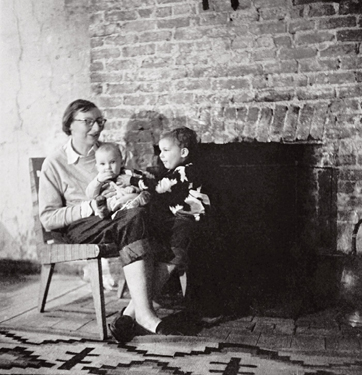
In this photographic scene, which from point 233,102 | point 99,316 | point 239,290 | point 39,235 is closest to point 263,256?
point 239,290

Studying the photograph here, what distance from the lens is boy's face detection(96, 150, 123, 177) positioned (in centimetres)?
286

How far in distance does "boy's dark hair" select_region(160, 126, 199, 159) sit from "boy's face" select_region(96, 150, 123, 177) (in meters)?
0.40

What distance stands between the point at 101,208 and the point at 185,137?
78 cm

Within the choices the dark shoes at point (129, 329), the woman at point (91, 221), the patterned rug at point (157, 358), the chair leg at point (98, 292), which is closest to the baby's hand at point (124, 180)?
the woman at point (91, 221)

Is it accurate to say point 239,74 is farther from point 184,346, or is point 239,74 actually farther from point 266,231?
point 184,346

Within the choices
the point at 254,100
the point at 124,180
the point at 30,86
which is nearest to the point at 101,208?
the point at 124,180

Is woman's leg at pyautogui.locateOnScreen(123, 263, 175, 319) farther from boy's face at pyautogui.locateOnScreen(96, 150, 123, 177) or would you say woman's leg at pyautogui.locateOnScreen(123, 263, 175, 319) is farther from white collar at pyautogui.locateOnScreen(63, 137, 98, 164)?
white collar at pyautogui.locateOnScreen(63, 137, 98, 164)

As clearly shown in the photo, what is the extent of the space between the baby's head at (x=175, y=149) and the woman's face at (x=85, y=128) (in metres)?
0.43

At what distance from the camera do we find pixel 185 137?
3.17 meters

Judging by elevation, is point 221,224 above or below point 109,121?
below

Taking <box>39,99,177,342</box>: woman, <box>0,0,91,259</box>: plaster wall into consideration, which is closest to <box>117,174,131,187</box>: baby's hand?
<box>39,99,177,342</box>: woman

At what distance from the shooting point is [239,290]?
3.38 m

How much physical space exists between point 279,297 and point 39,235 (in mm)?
1663

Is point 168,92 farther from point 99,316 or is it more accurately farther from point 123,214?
point 99,316
